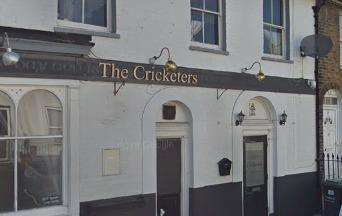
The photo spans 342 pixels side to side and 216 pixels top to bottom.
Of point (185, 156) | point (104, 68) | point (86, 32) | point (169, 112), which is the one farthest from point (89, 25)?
point (185, 156)

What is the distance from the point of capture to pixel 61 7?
7.97 meters

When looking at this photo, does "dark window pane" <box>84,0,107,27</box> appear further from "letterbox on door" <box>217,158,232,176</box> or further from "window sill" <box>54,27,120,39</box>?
"letterbox on door" <box>217,158,232,176</box>

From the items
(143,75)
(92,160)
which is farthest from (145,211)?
(143,75)

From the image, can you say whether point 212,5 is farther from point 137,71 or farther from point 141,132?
point 141,132

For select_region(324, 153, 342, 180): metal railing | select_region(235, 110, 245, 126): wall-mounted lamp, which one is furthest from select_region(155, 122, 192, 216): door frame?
select_region(324, 153, 342, 180): metal railing

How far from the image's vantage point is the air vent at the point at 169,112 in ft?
31.0

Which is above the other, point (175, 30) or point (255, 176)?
point (175, 30)

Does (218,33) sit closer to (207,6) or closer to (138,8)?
(207,6)

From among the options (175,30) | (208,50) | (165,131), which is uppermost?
(175,30)

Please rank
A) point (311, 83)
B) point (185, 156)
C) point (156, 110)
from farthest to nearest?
point (311, 83) → point (185, 156) → point (156, 110)

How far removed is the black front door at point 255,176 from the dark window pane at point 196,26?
8.54 feet

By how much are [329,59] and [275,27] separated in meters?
2.19

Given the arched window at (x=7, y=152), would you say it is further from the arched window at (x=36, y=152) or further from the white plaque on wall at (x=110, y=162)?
→ the white plaque on wall at (x=110, y=162)

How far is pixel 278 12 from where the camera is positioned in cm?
1229
